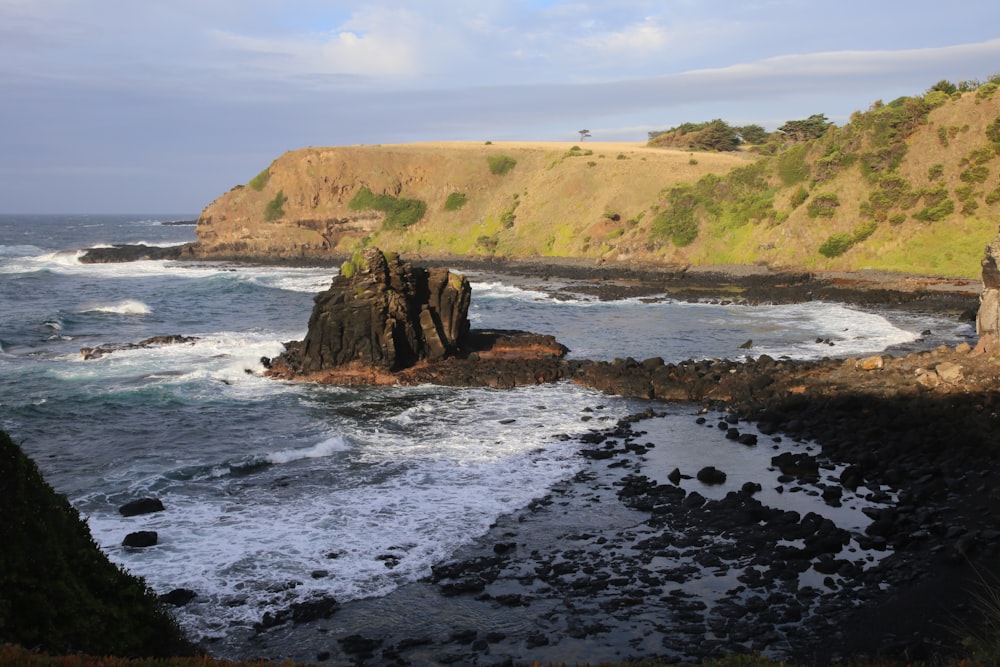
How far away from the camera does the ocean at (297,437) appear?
570 inches

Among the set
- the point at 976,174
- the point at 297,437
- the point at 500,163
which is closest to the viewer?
the point at 297,437

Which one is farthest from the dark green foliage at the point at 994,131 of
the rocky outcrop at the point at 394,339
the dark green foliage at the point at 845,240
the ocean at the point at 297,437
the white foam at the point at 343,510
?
the white foam at the point at 343,510

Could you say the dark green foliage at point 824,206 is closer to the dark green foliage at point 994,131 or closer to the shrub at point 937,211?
the shrub at point 937,211

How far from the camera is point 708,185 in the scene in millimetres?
75688

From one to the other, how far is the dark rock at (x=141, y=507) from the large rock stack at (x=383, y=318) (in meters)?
13.4

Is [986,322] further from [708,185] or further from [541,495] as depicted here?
[708,185]

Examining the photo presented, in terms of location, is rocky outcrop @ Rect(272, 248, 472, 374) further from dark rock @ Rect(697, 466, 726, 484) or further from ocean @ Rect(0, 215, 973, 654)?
dark rock @ Rect(697, 466, 726, 484)

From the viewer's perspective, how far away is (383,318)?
→ 30.3 metres

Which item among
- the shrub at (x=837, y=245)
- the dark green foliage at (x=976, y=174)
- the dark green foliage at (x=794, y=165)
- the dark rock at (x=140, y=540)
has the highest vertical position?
the dark green foliage at (x=794, y=165)

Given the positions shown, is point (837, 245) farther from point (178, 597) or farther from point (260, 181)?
point (260, 181)

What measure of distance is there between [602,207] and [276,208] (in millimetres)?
43938

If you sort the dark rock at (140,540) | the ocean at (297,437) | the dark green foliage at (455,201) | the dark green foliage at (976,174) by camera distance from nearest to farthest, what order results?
the ocean at (297,437) → the dark rock at (140,540) → the dark green foliage at (976,174) → the dark green foliage at (455,201)

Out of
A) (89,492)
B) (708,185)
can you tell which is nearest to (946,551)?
(89,492)

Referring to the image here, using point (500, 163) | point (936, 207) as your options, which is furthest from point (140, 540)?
point (500, 163)
